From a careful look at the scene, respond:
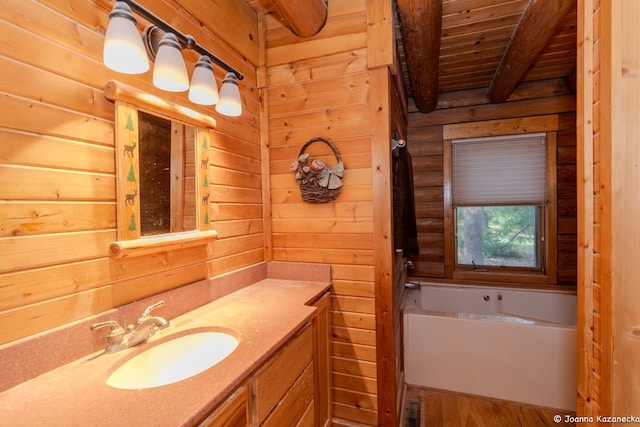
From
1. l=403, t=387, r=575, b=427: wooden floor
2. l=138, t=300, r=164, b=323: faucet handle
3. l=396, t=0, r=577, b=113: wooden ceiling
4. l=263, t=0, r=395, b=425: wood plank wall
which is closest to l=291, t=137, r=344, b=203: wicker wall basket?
l=263, t=0, r=395, b=425: wood plank wall

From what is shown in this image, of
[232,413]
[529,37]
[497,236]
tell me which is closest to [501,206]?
[497,236]

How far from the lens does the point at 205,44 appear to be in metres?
1.53

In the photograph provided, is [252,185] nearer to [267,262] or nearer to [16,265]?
[267,262]

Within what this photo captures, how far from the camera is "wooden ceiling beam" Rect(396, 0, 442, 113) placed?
158cm

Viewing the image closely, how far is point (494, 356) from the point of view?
85.2 inches

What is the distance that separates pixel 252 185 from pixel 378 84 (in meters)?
0.99

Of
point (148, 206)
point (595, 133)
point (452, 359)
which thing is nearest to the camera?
point (595, 133)

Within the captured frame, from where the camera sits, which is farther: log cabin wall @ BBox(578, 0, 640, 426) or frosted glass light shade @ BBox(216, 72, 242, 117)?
frosted glass light shade @ BBox(216, 72, 242, 117)

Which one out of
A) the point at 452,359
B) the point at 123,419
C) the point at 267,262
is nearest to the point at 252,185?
the point at 267,262

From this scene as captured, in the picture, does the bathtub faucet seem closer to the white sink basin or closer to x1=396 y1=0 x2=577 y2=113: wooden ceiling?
x1=396 y1=0 x2=577 y2=113: wooden ceiling

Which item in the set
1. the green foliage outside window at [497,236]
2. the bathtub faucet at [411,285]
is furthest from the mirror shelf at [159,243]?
the green foliage outside window at [497,236]

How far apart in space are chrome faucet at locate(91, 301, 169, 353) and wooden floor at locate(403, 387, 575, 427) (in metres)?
1.77

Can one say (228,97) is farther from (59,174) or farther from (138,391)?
(138,391)

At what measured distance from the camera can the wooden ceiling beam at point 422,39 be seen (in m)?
1.58
